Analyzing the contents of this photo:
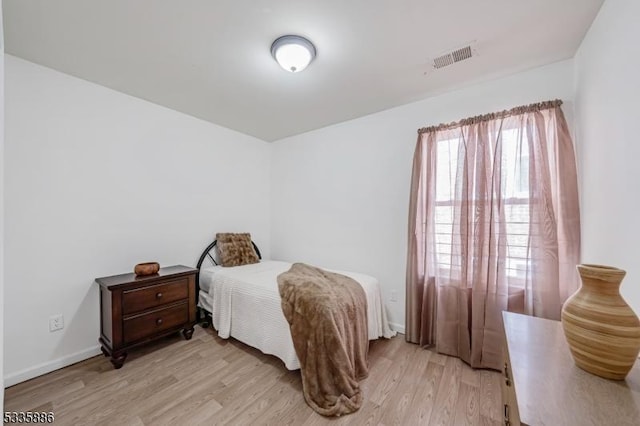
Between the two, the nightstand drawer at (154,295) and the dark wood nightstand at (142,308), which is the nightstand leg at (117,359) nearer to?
the dark wood nightstand at (142,308)

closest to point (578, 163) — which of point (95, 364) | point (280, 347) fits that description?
point (280, 347)

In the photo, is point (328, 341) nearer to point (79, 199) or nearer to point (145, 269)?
point (145, 269)

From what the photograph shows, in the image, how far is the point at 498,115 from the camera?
203cm

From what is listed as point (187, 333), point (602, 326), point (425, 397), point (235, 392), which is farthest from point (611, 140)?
point (187, 333)

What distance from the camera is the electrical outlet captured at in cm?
199

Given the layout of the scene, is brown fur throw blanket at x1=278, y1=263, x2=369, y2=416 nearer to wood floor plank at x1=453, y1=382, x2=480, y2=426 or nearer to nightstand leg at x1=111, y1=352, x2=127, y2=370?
wood floor plank at x1=453, y1=382, x2=480, y2=426

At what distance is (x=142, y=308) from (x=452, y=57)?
3.31 metres

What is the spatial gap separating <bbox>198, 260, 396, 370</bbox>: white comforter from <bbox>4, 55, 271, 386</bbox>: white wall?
2.17ft

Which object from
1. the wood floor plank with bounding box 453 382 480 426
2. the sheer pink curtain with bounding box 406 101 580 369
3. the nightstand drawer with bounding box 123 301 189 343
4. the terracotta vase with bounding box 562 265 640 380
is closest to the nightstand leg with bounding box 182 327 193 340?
the nightstand drawer with bounding box 123 301 189 343

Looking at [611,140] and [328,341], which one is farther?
[328,341]

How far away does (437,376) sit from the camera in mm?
1909

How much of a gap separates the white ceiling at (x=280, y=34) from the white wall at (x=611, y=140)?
27 centimetres

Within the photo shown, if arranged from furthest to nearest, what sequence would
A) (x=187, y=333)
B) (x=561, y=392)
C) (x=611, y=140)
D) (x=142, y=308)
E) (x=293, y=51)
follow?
(x=187, y=333)
(x=142, y=308)
(x=293, y=51)
(x=611, y=140)
(x=561, y=392)

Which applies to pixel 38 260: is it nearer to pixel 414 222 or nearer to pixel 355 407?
pixel 355 407
